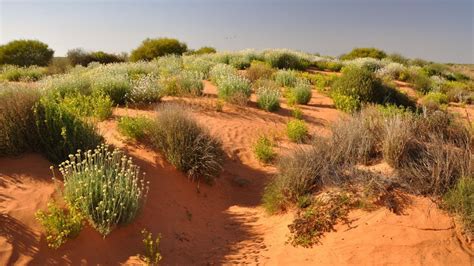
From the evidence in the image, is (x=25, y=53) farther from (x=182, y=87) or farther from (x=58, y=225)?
(x=58, y=225)

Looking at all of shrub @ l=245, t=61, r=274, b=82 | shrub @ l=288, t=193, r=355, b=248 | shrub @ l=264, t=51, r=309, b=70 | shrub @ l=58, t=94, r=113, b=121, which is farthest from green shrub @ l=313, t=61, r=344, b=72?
shrub @ l=288, t=193, r=355, b=248

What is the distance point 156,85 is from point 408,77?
15.1 m

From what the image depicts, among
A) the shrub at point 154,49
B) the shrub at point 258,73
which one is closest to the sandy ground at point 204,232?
the shrub at point 258,73

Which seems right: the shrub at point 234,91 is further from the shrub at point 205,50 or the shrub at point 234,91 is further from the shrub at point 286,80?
the shrub at point 205,50

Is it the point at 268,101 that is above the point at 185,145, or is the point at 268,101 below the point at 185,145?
below

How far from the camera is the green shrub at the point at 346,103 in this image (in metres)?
13.0

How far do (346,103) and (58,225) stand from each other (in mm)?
10091

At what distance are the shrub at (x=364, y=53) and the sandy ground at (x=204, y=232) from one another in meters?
26.8

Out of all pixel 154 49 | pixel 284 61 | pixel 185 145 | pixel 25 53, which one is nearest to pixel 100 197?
pixel 185 145

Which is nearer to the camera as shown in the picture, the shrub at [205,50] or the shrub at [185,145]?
the shrub at [185,145]

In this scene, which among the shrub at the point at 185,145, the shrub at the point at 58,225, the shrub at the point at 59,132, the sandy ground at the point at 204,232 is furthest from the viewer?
the shrub at the point at 185,145

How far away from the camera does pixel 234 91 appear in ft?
41.1

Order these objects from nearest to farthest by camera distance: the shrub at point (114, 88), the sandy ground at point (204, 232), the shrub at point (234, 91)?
the sandy ground at point (204, 232) < the shrub at point (114, 88) < the shrub at point (234, 91)

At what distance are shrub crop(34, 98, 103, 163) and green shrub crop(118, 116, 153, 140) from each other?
986mm
